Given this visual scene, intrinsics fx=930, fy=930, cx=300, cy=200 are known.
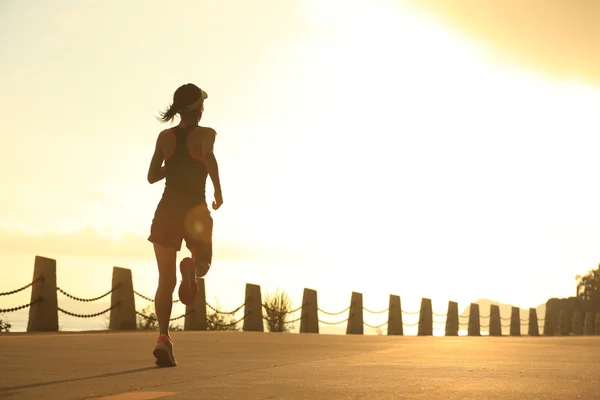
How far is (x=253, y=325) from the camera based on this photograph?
79.0 ft

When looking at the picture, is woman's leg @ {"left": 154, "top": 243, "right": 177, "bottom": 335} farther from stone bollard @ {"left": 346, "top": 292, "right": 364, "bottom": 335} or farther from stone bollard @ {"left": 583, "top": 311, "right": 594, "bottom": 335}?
stone bollard @ {"left": 583, "top": 311, "right": 594, "bottom": 335}

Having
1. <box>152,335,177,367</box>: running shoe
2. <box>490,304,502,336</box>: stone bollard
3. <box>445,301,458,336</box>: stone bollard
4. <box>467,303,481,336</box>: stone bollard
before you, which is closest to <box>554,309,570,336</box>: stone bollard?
<box>490,304,502,336</box>: stone bollard

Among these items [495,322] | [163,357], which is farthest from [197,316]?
[495,322]

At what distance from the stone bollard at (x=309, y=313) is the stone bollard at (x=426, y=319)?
8415 millimetres

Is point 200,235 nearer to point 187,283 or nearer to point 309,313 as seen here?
point 187,283

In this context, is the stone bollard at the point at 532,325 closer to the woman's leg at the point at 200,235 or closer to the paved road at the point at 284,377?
the paved road at the point at 284,377

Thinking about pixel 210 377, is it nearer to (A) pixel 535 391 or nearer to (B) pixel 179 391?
(B) pixel 179 391

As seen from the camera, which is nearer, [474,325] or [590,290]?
[474,325]

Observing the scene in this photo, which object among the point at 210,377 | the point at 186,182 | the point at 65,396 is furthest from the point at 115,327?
the point at 65,396

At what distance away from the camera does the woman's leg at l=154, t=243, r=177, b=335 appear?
7719 mm

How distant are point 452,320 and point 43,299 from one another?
23.8 metres

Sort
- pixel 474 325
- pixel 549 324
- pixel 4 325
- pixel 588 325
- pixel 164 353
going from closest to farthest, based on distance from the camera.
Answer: pixel 164 353, pixel 4 325, pixel 474 325, pixel 549 324, pixel 588 325

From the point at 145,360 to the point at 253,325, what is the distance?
1582 centimetres

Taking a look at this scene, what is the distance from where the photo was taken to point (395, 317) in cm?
3344
